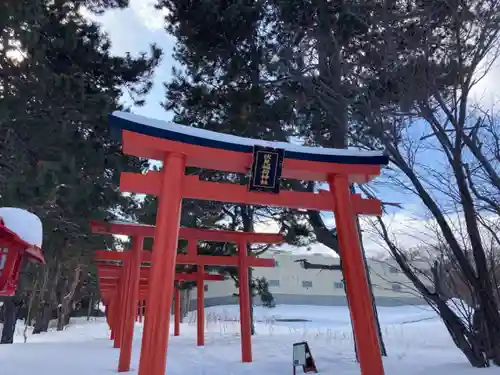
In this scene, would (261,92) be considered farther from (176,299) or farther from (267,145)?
(176,299)

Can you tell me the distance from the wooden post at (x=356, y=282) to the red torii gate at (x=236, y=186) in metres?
0.01

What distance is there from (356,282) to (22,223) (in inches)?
150

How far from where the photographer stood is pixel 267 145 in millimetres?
5375

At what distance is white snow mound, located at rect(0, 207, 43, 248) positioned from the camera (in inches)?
→ 150

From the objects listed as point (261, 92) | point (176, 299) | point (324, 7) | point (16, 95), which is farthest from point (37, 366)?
point (176, 299)

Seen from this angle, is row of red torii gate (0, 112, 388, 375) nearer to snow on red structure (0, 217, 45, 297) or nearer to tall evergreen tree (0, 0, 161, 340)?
snow on red structure (0, 217, 45, 297)

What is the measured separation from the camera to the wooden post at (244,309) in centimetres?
914

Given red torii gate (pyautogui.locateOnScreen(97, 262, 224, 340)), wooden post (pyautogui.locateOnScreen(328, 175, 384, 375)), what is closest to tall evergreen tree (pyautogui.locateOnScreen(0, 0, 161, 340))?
wooden post (pyautogui.locateOnScreen(328, 175, 384, 375))

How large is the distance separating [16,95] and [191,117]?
131 inches

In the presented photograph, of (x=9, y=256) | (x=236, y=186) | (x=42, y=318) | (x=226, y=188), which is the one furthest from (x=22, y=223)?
(x=42, y=318)

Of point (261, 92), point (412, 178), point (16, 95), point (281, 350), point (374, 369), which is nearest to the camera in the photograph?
point (374, 369)

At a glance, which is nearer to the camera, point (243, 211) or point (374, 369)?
point (374, 369)

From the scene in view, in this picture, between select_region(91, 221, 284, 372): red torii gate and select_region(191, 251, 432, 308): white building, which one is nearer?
select_region(91, 221, 284, 372): red torii gate

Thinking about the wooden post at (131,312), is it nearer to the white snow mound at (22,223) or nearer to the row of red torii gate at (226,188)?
the row of red torii gate at (226,188)
